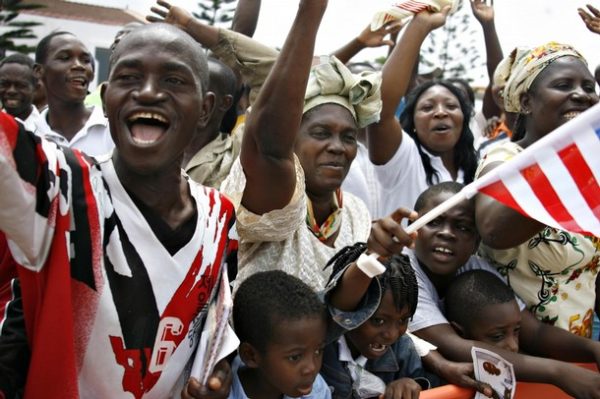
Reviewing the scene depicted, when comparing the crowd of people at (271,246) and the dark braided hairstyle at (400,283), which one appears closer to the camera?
the crowd of people at (271,246)

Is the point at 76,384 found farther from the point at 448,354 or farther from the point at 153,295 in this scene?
the point at 448,354

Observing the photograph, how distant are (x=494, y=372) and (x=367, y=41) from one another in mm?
1983

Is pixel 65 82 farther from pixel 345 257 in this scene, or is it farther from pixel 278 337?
pixel 278 337

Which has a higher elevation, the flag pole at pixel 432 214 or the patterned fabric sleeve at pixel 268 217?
the flag pole at pixel 432 214

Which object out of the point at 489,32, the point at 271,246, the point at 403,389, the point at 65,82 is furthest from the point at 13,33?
the point at 403,389

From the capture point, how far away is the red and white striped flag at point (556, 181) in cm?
238

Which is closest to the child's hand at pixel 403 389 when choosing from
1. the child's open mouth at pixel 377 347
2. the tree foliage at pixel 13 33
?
the child's open mouth at pixel 377 347

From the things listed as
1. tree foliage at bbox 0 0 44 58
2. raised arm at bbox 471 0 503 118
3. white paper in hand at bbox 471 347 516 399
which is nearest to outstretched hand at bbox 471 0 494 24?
raised arm at bbox 471 0 503 118

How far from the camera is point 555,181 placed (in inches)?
94.7

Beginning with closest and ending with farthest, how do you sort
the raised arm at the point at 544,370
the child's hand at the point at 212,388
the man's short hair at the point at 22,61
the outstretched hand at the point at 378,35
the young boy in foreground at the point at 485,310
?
the child's hand at the point at 212,388 → the raised arm at the point at 544,370 → the young boy in foreground at the point at 485,310 → the outstretched hand at the point at 378,35 → the man's short hair at the point at 22,61

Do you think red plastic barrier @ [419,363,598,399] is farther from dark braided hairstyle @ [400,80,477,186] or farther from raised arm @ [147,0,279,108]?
dark braided hairstyle @ [400,80,477,186]

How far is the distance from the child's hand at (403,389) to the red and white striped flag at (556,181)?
754 millimetres

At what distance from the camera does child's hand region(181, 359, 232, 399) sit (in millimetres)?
2178

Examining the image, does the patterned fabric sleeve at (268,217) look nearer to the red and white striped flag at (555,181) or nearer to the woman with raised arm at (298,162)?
the woman with raised arm at (298,162)
